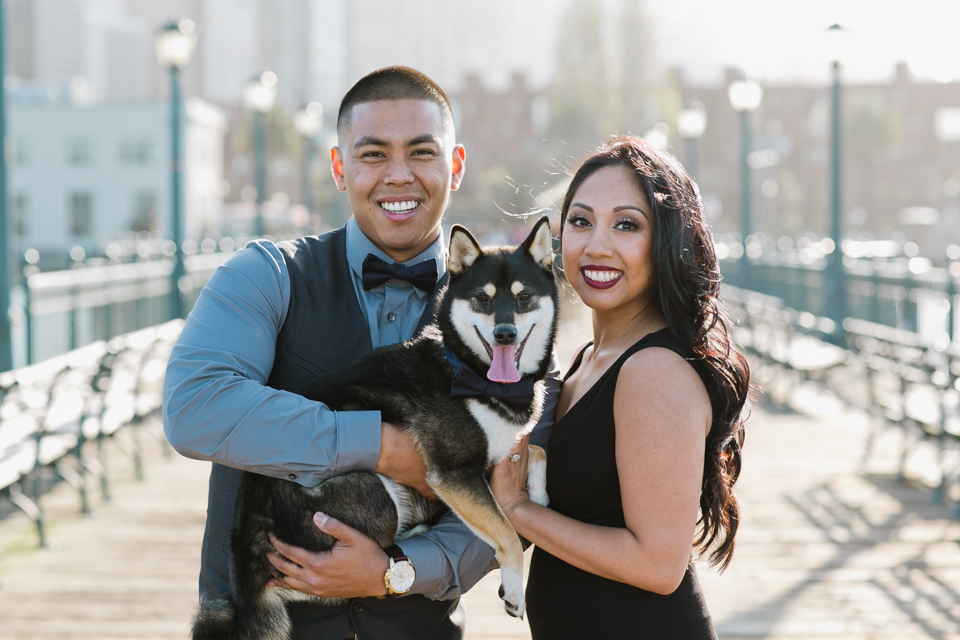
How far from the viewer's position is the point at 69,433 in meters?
6.67

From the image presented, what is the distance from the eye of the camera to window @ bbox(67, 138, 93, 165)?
2173 inches

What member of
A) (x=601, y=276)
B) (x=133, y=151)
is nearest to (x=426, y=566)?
(x=601, y=276)

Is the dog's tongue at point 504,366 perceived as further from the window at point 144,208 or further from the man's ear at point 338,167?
the window at point 144,208

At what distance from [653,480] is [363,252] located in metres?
1.14

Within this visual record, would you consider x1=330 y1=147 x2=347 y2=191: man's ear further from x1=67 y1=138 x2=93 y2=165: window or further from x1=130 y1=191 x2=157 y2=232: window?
x1=67 y1=138 x2=93 y2=165: window

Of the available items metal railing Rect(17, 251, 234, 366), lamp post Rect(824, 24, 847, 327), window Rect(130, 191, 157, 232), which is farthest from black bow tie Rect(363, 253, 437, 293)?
window Rect(130, 191, 157, 232)


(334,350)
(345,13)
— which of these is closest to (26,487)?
(334,350)

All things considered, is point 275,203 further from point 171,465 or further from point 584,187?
point 584,187

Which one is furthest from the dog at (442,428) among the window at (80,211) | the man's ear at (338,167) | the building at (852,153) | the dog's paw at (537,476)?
the building at (852,153)

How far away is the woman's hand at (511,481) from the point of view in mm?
2588

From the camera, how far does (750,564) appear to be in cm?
586

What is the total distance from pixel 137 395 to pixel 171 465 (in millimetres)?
778

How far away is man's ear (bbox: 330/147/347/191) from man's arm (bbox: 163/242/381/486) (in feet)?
1.58

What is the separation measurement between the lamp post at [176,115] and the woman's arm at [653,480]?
10461 mm
